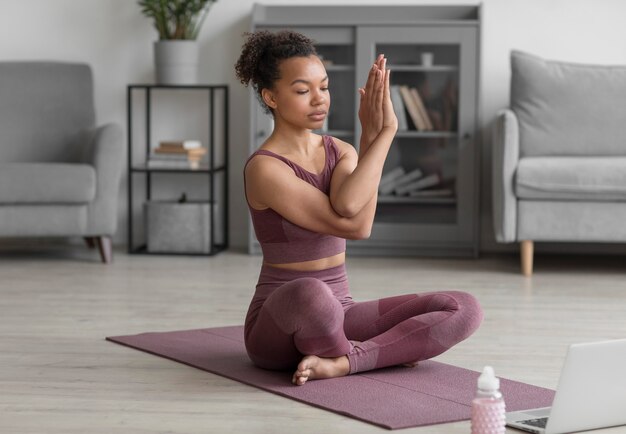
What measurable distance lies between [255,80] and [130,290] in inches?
62.4

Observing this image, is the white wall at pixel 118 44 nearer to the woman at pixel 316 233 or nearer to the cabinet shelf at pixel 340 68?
the cabinet shelf at pixel 340 68

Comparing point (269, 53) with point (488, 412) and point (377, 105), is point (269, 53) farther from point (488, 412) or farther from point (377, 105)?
point (488, 412)

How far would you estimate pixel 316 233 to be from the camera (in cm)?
252

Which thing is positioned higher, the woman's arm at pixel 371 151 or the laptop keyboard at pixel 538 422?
the woman's arm at pixel 371 151

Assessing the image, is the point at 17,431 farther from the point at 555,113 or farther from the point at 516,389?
the point at 555,113

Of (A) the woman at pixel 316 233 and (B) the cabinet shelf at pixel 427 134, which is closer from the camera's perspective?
(A) the woman at pixel 316 233

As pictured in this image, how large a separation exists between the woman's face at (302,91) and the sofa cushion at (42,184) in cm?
226

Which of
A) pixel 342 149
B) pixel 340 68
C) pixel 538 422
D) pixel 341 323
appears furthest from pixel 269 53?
pixel 340 68

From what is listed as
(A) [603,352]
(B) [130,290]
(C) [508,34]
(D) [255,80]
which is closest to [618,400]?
(A) [603,352]

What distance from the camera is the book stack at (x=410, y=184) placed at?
16.3 ft

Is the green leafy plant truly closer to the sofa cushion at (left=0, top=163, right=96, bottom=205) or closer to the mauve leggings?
the sofa cushion at (left=0, top=163, right=96, bottom=205)

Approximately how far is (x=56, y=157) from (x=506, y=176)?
6.73ft

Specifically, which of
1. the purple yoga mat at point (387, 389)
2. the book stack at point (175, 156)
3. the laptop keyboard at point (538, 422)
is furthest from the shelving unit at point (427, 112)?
the laptop keyboard at point (538, 422)

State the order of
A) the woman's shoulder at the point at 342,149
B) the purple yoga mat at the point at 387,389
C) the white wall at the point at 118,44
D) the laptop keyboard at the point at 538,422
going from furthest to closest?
the white wall at the point at 118,44, the woman's shoulder at the point at 342,149, the purple yoga mat at the point at 387,389, the laptop keyboard at the point at 538,422
